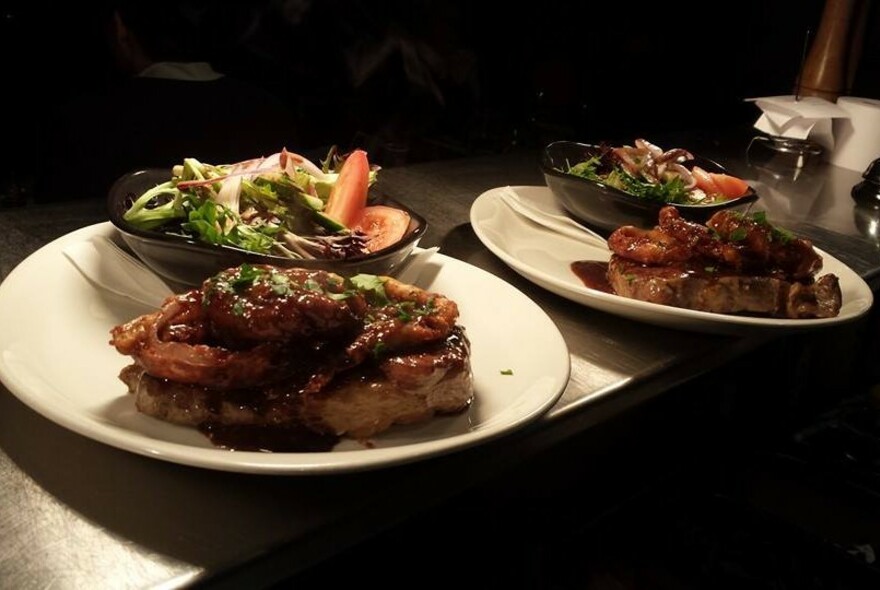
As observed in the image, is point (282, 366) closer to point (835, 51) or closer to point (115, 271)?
point (115, 271)

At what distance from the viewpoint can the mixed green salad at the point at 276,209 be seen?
5.43ft

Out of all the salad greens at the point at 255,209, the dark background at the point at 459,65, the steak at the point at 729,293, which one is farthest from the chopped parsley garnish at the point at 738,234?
the dark background at the point at 459,65

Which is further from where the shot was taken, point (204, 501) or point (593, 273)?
point (593, 273)

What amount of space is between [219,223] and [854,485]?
→ 2.34m

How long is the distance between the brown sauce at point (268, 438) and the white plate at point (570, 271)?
79cm

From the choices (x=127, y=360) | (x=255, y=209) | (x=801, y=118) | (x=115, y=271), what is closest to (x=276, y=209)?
(x=255, y=209)

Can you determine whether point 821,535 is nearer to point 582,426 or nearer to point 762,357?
point 762,357

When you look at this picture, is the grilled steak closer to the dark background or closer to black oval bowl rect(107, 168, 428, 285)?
Result: black oval bowl rect(107, 168, 428, 285)

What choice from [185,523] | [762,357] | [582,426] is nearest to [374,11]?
[762,357]

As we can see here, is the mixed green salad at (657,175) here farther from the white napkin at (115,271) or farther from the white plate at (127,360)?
the white napkin at (115,271)

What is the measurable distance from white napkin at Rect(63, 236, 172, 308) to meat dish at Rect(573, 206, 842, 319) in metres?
1.08

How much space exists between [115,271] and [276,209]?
0.44m

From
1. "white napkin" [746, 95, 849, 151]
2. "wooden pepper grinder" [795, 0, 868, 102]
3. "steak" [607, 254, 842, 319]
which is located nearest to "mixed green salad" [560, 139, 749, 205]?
"steak" [607, 254, 842, 319]

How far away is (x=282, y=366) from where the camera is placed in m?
1.09
